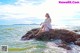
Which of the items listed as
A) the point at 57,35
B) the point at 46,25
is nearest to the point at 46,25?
the point at 46,25

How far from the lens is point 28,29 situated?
464cm

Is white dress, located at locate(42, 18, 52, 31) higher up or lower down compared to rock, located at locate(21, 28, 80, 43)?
higher up

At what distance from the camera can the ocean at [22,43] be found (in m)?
4.65

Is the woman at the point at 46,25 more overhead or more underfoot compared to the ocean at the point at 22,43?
more overhead

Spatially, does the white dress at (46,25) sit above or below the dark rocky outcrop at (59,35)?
above

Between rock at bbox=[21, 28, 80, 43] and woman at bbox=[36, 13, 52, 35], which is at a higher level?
woman at bbox=[36, 13, 52, 35]

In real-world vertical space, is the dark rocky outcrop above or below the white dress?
below

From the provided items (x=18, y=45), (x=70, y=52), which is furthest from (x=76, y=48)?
(x=18, y=45)

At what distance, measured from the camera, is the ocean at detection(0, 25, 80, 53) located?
4652 millimetres

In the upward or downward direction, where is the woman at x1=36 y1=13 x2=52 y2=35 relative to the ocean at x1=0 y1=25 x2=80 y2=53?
upward

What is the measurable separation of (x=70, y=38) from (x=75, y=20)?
0.22 metres

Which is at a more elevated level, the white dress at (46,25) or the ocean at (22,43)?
the white dress at (46,25)

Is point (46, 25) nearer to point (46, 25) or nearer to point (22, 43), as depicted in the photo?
point (46, 25)

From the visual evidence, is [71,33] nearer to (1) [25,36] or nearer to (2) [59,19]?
(2) [59,19]
